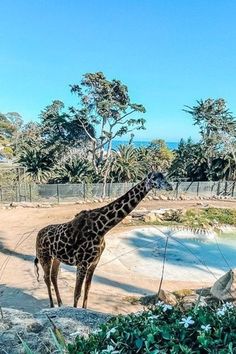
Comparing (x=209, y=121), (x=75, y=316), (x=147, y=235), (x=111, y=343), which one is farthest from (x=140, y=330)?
(x=209, y=121)

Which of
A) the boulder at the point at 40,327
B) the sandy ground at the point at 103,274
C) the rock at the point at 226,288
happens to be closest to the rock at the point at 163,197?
the sandy ground at the point at 103,274

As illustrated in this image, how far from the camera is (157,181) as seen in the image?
6.96m

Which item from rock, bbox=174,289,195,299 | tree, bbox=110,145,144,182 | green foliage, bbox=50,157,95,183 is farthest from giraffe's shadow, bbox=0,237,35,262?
tree, bbox=110,145,144,182

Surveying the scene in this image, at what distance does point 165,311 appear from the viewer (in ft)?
8.38

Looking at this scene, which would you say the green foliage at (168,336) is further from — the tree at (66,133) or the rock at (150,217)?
the tree at (66,133)

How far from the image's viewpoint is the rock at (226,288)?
8695mm

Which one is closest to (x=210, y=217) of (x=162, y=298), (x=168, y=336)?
(x=162, y=298)

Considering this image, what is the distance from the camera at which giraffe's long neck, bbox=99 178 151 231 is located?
22.8 ft

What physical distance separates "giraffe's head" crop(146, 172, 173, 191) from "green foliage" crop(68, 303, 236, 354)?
4.54 meters

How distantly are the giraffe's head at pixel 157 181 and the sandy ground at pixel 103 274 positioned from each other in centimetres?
149

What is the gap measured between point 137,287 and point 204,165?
2332cm

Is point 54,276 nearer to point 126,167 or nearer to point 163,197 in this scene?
point 163,197

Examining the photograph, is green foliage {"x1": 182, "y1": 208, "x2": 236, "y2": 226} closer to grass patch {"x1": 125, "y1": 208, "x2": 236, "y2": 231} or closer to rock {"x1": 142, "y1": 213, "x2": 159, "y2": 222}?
grass patch {"x1": 125, "y1": 208, "x2": 236, "y2": 231}

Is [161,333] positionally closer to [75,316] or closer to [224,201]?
[75,316]
